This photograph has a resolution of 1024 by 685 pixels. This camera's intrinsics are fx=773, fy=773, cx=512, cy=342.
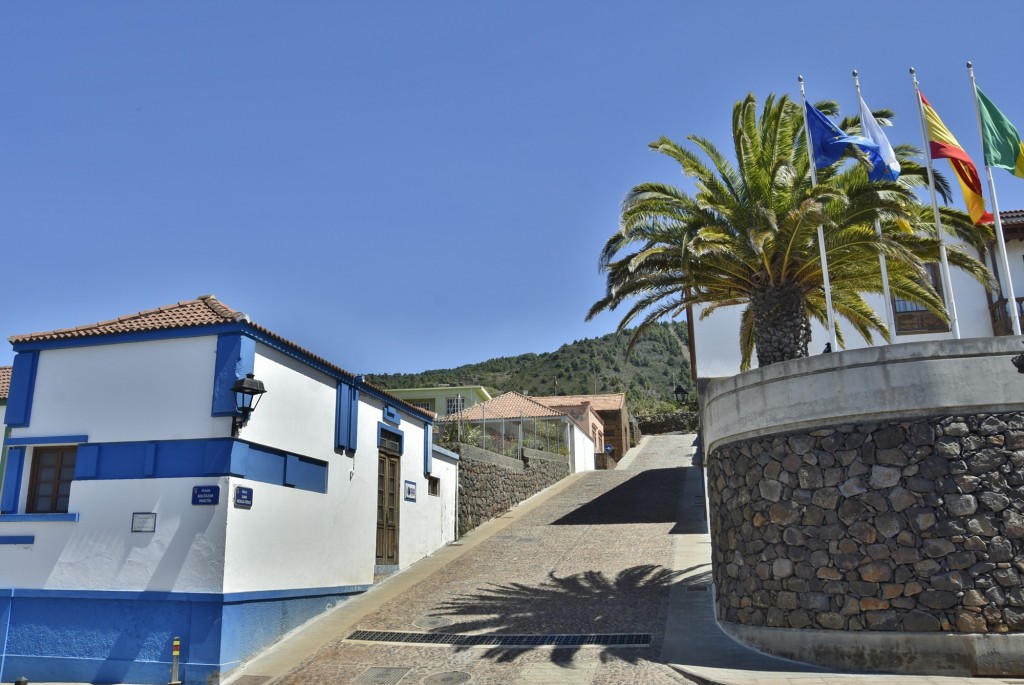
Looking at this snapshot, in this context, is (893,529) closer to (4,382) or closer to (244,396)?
(244,396)

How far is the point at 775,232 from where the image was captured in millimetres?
10797

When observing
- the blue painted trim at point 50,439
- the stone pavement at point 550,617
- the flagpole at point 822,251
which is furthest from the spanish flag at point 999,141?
the blue painted trim at point 50,439

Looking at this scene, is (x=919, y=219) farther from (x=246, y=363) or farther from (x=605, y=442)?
(x=605, y=442)

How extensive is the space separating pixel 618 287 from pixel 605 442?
28.0 meters

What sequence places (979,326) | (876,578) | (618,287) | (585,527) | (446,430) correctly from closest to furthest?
(876,578)
(618,287)
(585,527)
(446,430)
(979,326)

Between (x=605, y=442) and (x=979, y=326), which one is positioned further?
(x=605, y=442)

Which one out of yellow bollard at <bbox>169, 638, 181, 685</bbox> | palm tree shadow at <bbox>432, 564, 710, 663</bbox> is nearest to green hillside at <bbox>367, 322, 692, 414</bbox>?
palm tree shadow at <bbox>432, 564, 710, 663</bbox>

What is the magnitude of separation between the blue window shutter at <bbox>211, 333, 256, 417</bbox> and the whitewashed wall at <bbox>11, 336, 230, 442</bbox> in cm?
12

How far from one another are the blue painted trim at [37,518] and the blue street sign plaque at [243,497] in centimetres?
236

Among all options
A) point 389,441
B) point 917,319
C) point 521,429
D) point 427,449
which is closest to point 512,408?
point 521,429

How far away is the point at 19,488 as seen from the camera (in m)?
11.4

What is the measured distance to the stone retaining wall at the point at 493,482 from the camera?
63.0 ft

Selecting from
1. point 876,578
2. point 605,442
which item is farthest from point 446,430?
point 605,442

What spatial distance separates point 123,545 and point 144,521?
44cm
